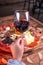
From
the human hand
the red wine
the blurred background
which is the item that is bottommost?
the blurred background

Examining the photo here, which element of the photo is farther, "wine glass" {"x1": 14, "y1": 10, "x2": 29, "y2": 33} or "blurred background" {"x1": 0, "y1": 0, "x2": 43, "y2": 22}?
"blurred background" {"x1": 0, "y1": 0, "x2": 43, "y2": 22}

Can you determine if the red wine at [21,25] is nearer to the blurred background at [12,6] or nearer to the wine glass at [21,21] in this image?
the wine glass at [21,21]

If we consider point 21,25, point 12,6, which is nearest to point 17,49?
point 21,25

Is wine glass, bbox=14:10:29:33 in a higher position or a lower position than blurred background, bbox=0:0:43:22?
higher

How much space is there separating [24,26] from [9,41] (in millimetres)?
135

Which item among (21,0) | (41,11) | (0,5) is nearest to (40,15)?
(41,11)

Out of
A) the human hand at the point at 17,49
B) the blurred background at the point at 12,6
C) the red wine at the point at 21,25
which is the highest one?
the red wine at the point at 21,25

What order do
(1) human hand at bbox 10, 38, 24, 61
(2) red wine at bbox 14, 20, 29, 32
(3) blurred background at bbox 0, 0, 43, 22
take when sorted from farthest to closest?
(3) blurred background at bbox 0, 0, 43, 22 → (2) red wine at bbox 14, 20, 29, 32 → (1) human hand at bbox 10, 38, 24, 61

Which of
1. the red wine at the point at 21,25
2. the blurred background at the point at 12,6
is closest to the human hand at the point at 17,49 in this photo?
the red wine at the point at 21,25

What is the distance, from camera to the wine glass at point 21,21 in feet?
3.32

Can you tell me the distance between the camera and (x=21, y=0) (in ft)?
12.0

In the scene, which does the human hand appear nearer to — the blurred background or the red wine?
the red wine

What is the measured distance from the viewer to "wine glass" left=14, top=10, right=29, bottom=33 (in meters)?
1.01

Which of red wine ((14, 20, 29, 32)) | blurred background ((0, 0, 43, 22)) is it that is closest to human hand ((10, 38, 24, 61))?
red wine ((14, 20, 29, 32))
